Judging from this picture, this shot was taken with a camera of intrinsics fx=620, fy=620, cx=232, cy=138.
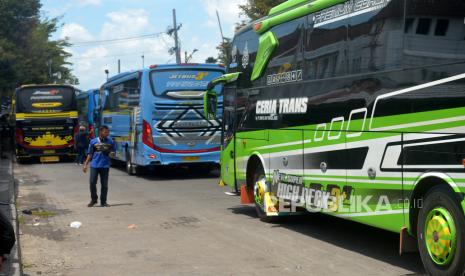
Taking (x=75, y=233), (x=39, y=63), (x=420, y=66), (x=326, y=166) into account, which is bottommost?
(x=75, y=233)

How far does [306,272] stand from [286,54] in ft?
12.8

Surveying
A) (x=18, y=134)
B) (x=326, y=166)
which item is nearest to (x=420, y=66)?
(x=326, y=166)

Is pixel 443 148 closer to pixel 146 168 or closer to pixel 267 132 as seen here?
pixel 267 132

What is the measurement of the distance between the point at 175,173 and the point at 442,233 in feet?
50.8

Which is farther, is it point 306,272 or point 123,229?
point 123,229

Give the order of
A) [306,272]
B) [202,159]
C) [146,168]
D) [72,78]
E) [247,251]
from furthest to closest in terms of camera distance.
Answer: [72,78], [146,168], [202,159], [247,251], [306,272]

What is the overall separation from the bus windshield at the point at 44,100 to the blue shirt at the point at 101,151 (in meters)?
14.9

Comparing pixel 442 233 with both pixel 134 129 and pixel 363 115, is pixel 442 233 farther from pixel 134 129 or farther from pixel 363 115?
pixel 134 129

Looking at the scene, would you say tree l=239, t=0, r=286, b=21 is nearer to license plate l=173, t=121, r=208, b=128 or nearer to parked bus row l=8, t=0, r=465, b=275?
license plate l=173, t=121, r=208, b=128

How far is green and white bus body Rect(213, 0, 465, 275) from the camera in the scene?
20.4 ft

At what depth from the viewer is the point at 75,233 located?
33.5 ft

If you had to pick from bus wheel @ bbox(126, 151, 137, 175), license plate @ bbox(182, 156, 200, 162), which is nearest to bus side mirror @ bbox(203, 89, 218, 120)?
license plate @ bbox(182, 156, 200, 162)

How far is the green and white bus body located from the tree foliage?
89.2 ft

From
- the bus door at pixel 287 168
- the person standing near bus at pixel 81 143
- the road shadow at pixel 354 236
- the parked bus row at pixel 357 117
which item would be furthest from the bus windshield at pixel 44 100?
the bus door at pixel 287 168
